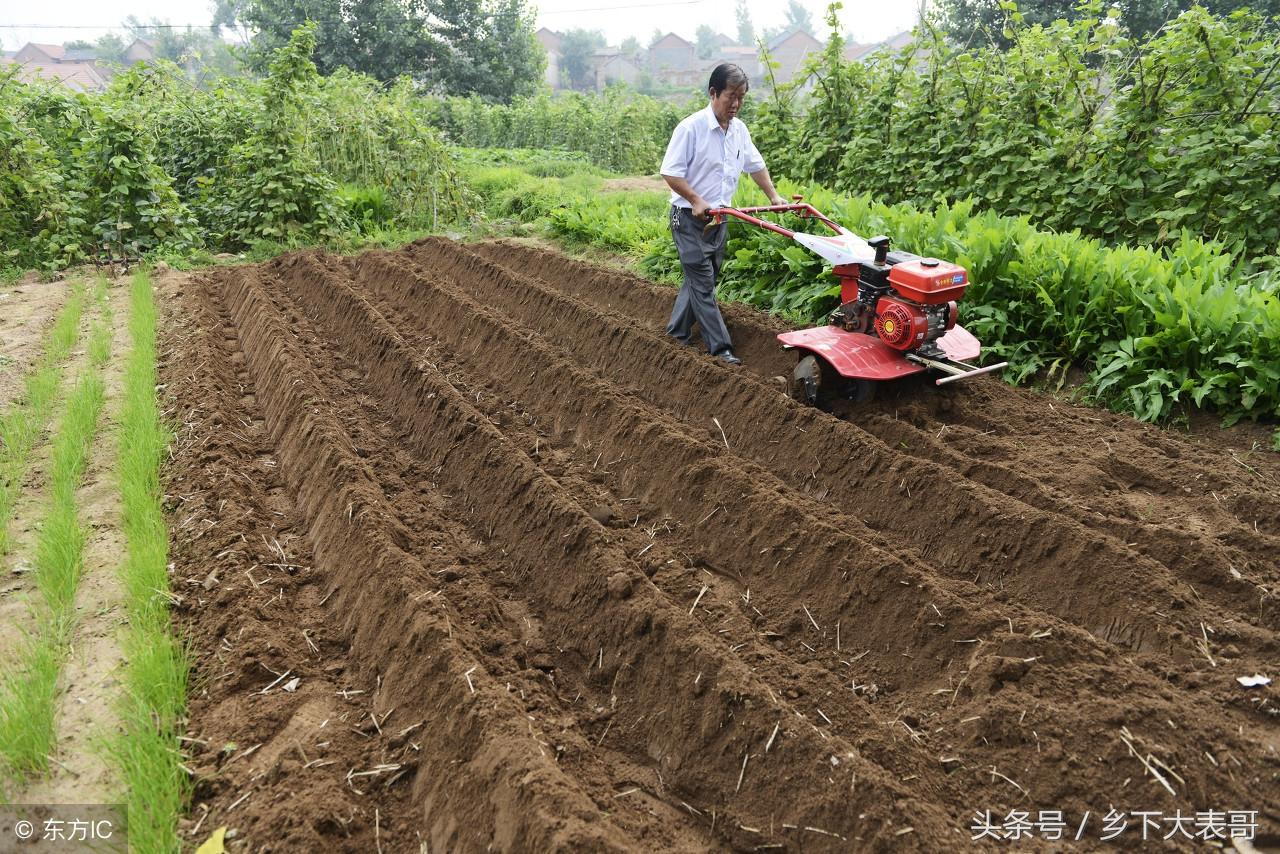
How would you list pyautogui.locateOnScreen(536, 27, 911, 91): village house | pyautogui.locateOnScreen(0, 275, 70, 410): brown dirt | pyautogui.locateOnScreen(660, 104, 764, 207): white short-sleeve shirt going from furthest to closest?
pyautogui.locateOnScreen(536, 27, 911, 91): village house, pyautogui.locateOnScreen(0, 275, 70, 410): brown dirt, pyautogui.locateOnScreen(660, 104, 764, 207): white short-sleeve shirt

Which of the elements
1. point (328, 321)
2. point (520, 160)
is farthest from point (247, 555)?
point (520, 160)

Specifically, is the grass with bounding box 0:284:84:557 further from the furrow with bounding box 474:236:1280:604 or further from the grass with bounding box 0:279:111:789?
the furrow with bounding box 474:236:1280:604

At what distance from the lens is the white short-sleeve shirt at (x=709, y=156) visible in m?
6.38

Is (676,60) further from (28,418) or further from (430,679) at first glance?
(430,679)

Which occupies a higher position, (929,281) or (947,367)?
(929,281)

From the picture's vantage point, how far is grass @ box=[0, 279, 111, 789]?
302 centimetres

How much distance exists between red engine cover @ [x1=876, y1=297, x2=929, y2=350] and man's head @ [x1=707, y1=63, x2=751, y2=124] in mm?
1863

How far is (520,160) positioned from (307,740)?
21.2 m

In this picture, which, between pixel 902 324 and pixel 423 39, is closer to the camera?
pixel 902 324

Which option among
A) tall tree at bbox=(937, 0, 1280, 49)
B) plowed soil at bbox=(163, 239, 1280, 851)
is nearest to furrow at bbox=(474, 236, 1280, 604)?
plowed soil at bbox=(163, 239, 1280, 851)

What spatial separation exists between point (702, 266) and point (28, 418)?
4834 mm

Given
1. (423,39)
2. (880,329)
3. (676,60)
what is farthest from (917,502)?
(676,60)

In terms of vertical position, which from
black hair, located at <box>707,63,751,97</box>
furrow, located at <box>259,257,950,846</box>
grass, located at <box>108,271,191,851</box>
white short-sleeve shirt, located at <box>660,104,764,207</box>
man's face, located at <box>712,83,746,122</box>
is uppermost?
black hair, located at <box>707,63,751,97</box>

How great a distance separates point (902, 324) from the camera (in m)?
5.25
